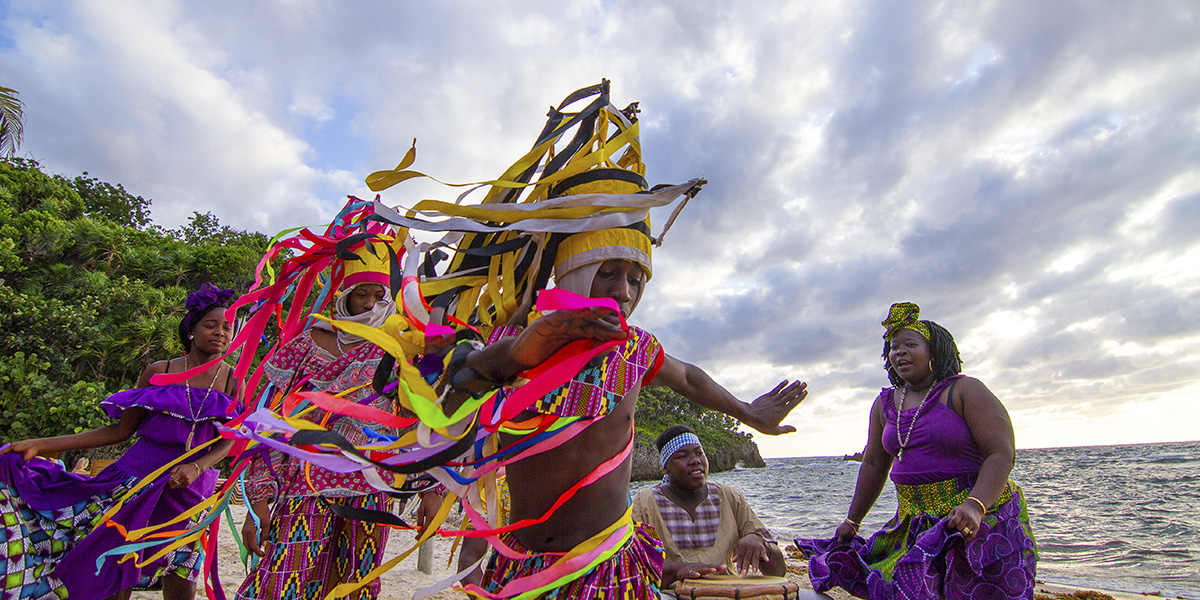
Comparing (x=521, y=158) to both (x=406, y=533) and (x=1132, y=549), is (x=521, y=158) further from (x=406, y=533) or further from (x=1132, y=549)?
(x=1132, y=549)

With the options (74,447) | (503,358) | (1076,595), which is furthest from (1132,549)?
(74,447)

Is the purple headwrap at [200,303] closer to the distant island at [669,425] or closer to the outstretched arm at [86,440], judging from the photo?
the outstretched arm at [86,440]

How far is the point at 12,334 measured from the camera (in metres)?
14.4

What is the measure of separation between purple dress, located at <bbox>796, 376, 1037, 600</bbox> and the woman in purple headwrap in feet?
10.9

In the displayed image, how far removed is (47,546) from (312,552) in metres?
1.54

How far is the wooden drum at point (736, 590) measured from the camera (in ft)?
7.44

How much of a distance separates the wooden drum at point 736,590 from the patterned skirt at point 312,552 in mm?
1443

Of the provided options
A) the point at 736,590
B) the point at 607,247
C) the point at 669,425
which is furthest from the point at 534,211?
the point at 669,425

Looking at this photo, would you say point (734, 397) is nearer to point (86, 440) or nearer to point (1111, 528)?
point (86, 440)

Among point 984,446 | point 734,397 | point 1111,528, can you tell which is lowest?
point 1111,528

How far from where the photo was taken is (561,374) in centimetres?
144

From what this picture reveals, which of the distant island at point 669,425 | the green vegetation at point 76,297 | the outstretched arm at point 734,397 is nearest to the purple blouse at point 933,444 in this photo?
the outstretched arm at point 734,397

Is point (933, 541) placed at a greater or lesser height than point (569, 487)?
lesser

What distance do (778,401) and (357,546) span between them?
205cm
